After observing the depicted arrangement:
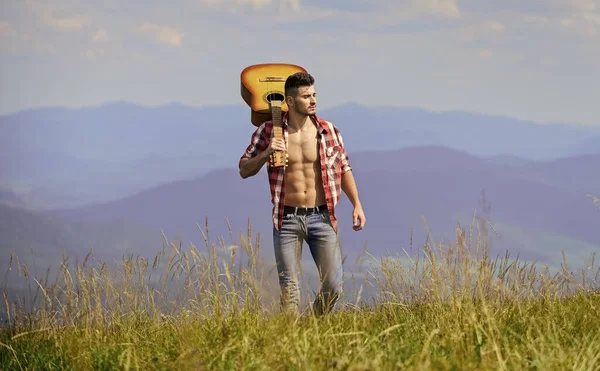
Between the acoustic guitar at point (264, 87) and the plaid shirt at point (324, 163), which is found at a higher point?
the acoustic guitar at point (264, 87)

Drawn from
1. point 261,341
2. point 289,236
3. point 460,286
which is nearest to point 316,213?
point 289,236

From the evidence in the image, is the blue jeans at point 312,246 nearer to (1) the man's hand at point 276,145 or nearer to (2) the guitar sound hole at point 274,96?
(1) the man's hand at point 276,145

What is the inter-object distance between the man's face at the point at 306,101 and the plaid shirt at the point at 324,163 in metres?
0.20

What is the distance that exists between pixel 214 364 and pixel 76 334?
2.01m

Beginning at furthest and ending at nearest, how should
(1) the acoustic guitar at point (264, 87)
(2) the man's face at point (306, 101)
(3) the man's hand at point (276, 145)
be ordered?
(1) the acoustic guitar at point (264, 87)
(2) the man's face at point (306, 101)
(3) the man's hand at point (276, 145)

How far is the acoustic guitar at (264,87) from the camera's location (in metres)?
7.27

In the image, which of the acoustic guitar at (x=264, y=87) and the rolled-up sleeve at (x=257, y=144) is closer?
the rolled-up sleeve at (x=257, y=144)

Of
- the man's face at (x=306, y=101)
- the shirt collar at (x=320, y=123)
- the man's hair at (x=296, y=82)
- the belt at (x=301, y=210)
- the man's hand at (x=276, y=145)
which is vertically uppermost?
the man's hair at (x=296, y=82)

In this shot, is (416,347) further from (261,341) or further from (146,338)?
(146,338)

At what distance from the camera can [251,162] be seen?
6871mm

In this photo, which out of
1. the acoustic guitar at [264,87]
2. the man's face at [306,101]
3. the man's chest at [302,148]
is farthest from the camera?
the acoustic guitar at [264,87]

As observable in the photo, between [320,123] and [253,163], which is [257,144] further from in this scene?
[320,123]

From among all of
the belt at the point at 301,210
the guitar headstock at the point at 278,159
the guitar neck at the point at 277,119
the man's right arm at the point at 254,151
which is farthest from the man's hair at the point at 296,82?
the belt at the point at 301,210

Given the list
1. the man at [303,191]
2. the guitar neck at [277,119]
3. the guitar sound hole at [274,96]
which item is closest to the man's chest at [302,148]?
the man at [303,191]
